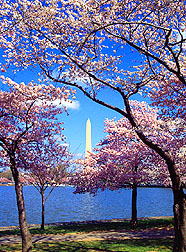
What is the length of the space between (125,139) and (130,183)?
317 centimetres

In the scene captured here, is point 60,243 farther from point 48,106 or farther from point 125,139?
point 125,139

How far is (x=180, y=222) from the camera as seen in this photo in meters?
7.07

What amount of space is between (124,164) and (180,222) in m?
10.2

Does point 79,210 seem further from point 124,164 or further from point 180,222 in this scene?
point 180,222

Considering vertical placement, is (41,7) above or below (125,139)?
above

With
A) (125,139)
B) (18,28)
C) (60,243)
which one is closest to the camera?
(18,28)

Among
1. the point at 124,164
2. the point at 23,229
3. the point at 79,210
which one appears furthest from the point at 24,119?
the point at 79,210

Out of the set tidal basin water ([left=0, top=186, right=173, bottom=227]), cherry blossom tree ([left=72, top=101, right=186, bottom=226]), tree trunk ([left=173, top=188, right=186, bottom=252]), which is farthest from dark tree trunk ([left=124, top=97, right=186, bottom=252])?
tidal basin water ([left=0, top=186, right=173, bottom=227])

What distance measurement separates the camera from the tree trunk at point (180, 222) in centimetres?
692

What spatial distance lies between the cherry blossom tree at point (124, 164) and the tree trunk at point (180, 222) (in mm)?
6526

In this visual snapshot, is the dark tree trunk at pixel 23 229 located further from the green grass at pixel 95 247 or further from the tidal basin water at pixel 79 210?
the tidal basin water at pixel 79 210

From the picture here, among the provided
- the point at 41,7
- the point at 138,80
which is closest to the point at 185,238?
the point at 138,80

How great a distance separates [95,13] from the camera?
743 centimetres

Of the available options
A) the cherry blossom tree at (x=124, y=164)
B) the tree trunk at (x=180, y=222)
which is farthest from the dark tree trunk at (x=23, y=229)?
the cherry blossom tree at (x=124, y=164)
